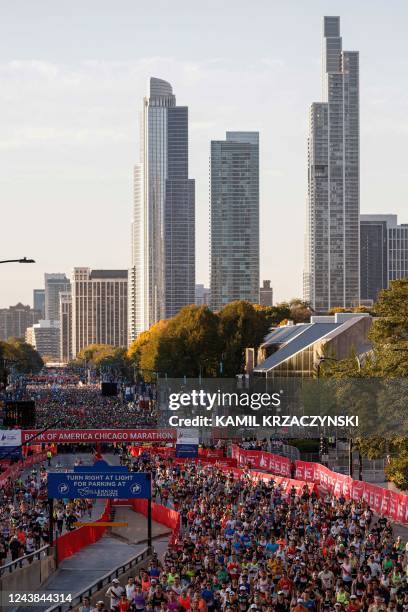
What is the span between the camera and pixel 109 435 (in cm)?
8981

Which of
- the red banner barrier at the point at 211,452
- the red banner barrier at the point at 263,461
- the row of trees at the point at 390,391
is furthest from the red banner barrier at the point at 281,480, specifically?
the red banner barrier at the point at 211,452

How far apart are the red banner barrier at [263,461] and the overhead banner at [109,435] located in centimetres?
1061

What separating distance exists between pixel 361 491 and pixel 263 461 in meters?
19.0

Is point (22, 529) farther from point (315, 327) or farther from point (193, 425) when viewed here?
point (315, 327)

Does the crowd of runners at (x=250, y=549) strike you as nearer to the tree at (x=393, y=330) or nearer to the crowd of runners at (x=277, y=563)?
the crowd of runners at (x=277, y=563)

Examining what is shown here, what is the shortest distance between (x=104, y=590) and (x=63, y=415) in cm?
9223

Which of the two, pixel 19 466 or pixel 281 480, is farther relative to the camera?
pixel 19 466

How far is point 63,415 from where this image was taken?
124688 mm

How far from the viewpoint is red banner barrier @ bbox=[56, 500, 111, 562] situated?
45.6 meters

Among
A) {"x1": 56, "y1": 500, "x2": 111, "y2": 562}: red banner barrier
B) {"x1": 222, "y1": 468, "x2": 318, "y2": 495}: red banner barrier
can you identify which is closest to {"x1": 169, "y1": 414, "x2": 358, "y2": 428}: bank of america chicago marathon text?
{"x1": 222, "y1": 468, "x2": 318, "y2": 495}: red banner barrier

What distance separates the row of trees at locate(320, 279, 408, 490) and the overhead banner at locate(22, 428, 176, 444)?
A: 3075 cm

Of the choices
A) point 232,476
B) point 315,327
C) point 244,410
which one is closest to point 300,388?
point 244,410

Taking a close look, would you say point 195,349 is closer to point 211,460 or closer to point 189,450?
point 211,460

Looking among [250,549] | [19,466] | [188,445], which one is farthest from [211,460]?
[250,549]
